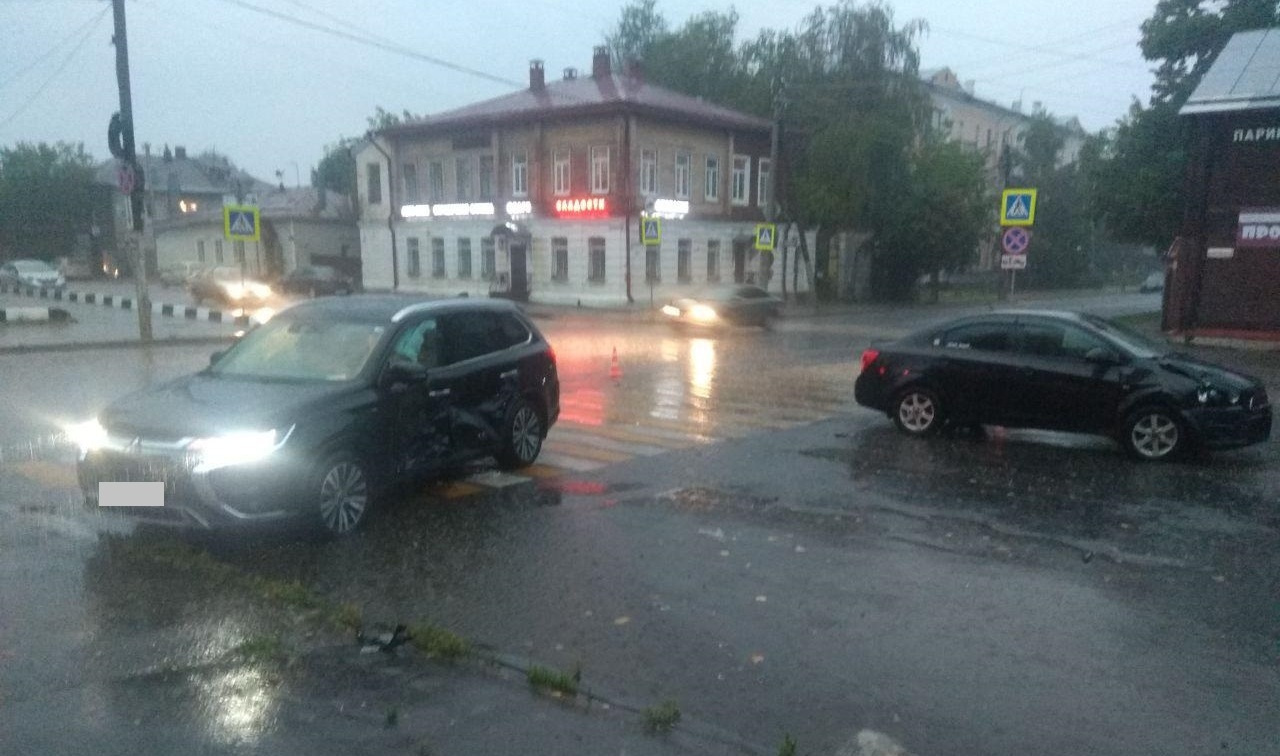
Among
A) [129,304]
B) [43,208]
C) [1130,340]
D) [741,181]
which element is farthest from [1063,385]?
[43,208]

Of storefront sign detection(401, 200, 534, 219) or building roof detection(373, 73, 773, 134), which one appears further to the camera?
storefront sign detection(401, 200, 534, 219)

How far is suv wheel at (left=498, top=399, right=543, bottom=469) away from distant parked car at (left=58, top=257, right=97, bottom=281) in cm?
6800

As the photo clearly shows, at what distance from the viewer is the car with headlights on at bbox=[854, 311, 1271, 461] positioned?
1037 centimetres

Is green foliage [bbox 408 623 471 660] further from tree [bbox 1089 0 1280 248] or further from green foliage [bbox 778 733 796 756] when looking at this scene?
tree [bbox 1089 0 1280 248]

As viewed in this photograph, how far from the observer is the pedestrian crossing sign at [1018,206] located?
20.0m

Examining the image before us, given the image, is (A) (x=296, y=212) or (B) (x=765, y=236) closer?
(B) (x=765, y=236)

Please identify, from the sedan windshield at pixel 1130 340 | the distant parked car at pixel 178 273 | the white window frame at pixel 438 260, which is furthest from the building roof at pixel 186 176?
the sedan windshield at pixel 1130 340

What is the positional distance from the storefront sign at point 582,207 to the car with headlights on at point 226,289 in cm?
1191

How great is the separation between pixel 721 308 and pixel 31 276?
129 ft

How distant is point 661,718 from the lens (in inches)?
183

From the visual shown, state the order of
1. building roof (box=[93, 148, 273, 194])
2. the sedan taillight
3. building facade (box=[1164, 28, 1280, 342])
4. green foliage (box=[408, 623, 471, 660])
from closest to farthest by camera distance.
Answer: green foliage (box=[408, 623, 471, 660])
the sedan taillight
building facade (box=[1164, 28, 1280, 342])
building roof (box=[93, 148, 273, 194])

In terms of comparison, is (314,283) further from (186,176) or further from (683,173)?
(186,176)

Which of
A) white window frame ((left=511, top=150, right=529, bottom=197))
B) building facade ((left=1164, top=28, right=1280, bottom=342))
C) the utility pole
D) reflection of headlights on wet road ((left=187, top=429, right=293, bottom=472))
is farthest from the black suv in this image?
white window frame ((left=511, top=150, right=529, bottom=197))

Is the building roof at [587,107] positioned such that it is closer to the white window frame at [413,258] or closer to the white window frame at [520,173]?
the white window frame at [520,173]
